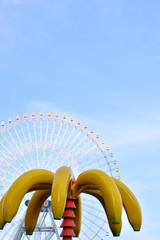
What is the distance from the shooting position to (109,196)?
14836 mm

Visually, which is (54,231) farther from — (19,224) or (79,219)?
(79,219)

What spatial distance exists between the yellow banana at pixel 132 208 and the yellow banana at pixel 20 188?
3.12 m

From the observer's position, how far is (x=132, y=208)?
16.9 meters

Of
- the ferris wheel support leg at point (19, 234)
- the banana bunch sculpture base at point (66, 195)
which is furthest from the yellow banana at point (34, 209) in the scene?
the ferris wheel support leg at point (19, 234)

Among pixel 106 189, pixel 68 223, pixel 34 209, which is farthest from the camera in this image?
pixel 34 209

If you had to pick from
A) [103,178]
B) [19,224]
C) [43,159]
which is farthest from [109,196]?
[19,224]

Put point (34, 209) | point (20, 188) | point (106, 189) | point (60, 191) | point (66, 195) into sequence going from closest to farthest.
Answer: point (60, 191) → point (66, 195) → point (106, 189) → point (20, 188) → point (34, 209)

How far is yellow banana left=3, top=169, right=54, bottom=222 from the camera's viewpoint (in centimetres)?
1523

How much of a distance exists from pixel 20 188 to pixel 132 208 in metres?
4.61

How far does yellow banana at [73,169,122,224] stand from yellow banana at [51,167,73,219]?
70 cm

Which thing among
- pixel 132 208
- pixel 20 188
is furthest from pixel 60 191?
pixel 132 208

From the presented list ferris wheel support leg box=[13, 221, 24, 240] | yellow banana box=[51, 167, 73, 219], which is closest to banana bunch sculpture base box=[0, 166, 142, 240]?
yellow banana box=[51, 167, 73, 219]

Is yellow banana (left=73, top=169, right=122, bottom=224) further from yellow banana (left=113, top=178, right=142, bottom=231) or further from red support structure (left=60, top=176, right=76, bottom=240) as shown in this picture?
yellow banana (left=113, top=178, right=142, bottom=231)

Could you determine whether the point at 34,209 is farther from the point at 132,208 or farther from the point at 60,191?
the point at 132,208
